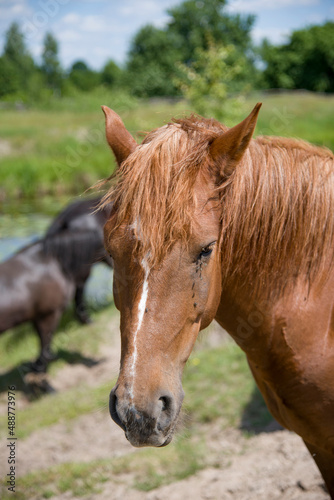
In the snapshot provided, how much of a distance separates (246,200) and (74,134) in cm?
2360

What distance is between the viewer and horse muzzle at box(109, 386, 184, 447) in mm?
1467

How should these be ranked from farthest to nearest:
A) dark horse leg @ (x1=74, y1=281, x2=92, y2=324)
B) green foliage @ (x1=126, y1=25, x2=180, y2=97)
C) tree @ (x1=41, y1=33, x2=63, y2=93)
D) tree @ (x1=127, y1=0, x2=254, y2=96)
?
tree @ (x1=41, y1=33, x2=63, y2=93)
tree @ (x1=127, y1=0, x2=254, y2=96)
green foliage @ (x1=126, y1=25, x2=180, y2=97)
dark horse leg @ (x1=74, y1=281, x2=92, y2=324)

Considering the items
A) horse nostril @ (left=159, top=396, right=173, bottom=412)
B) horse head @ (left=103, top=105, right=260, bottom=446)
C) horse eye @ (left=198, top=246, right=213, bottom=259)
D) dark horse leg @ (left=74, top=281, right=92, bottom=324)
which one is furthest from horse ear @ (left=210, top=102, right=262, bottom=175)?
dark horse leg @ (left=74, top=281, right=92, bottom=324)

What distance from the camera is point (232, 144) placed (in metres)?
1.67

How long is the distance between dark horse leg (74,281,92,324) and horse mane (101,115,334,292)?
257 inches

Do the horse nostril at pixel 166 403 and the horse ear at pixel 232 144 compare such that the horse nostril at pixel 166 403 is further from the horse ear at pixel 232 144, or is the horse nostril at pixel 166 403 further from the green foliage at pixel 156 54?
the green foliage at pixel 156 54

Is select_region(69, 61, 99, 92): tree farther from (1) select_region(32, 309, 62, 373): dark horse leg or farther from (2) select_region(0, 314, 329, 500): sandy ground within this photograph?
(2) select_region(0, 314, 329, 500): sandy ground

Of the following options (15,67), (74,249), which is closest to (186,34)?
(74,249)

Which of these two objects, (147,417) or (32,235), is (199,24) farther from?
(147,417)

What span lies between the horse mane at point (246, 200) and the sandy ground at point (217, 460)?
3.08ft

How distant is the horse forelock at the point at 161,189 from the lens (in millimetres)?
1611

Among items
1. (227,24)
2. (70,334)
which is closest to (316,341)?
(70,334)

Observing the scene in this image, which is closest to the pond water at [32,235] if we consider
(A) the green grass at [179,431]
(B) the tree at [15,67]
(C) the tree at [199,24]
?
(A) the green grass at [179,431]

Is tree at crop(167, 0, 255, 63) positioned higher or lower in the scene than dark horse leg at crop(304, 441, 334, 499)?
higher
